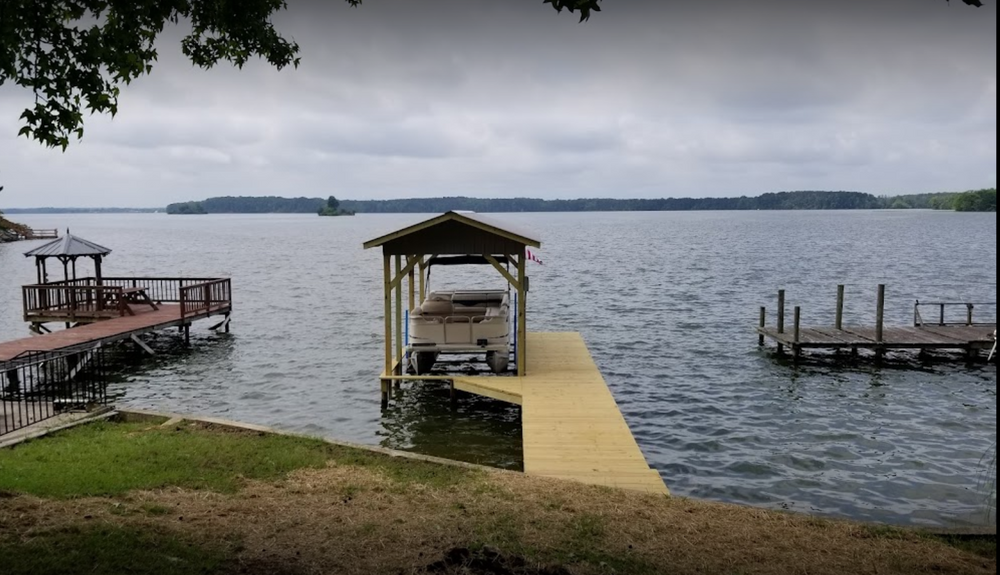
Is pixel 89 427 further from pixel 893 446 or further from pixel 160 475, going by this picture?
pixel 893 446

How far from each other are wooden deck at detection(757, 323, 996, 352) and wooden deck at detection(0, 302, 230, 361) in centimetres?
1919

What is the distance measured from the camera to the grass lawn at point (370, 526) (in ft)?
20.8

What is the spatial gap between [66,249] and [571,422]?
19952 millimetres

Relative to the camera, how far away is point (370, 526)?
7.43m

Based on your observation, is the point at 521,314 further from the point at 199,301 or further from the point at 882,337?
the point at 199,301

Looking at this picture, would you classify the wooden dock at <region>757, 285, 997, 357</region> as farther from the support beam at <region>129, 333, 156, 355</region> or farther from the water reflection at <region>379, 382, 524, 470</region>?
the support beam at <region>129, 333, 156, 355</region>

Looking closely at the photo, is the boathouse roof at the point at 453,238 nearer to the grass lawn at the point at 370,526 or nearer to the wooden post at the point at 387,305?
the wooden post at the point at 387,305

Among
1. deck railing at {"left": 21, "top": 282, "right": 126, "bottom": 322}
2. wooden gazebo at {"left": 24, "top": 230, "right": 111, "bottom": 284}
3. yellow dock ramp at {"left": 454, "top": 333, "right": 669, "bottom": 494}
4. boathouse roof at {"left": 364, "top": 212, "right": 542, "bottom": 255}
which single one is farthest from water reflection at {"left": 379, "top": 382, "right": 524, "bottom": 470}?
wooden gazebo at {"left": 24, "top": 230, "right": 111, "bottom": 284}

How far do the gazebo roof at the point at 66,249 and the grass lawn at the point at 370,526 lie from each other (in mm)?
17007

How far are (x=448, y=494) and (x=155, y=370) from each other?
16.1 m

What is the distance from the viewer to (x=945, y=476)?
13.3 metres

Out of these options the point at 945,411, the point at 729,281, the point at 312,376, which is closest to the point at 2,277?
the point at 312,376

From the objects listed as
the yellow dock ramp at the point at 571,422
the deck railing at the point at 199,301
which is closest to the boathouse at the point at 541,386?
the yellow dock ramp at the point at 571,422

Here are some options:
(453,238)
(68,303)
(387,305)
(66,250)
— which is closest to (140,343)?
(68,303)
